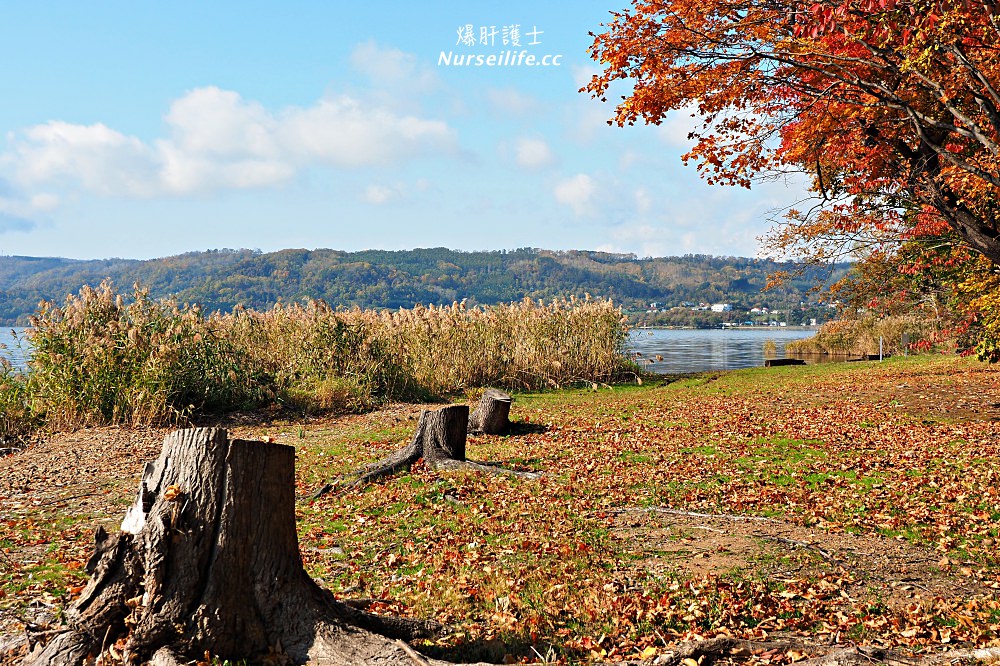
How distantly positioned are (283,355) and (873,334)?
91.7 ft

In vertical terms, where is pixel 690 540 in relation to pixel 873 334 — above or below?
below

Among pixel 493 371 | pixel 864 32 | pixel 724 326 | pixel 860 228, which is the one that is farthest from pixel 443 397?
pixel 724 326

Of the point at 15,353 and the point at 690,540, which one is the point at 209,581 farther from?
the point at 15,353

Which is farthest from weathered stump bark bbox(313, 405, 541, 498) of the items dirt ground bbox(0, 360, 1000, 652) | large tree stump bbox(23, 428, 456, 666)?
large tree stump bbox(23, 428, 456, 666)

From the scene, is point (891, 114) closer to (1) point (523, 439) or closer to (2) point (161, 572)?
(1) point (523, 439)

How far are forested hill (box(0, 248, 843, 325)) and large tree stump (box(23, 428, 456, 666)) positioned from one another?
66134mm

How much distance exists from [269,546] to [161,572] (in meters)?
0.49

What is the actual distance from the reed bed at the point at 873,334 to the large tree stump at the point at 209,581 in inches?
1135

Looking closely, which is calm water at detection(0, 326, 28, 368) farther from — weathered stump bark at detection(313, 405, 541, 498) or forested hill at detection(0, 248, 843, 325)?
forested hill at detection(0, 248, 843, 325)

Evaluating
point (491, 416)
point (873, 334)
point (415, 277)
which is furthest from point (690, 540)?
point (415, 277)

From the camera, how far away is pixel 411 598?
4645 mm

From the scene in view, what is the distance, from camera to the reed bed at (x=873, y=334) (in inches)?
1165

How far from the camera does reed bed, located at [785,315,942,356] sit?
29.6 metres

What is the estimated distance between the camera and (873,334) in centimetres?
3278
